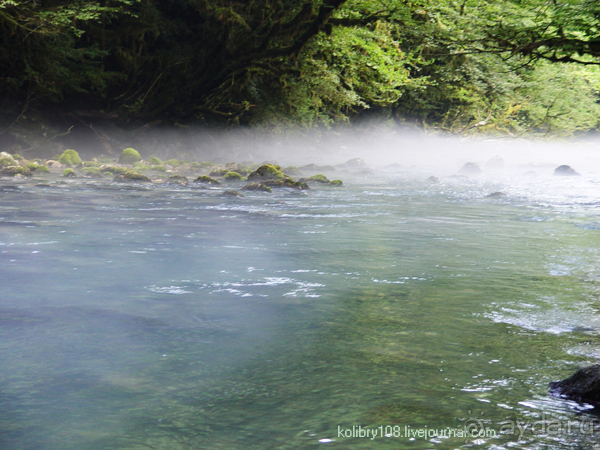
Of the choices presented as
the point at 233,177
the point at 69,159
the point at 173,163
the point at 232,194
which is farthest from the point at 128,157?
the point at 232,194

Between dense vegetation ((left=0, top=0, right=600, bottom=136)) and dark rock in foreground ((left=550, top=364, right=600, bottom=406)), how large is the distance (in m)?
11.1

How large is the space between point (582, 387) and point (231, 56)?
1795 cm

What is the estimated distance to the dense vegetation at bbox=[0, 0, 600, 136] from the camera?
16.2m

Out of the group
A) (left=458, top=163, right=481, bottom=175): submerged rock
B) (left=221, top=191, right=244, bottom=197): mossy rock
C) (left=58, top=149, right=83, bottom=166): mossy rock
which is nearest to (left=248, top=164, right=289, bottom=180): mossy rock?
(left=221, top=191, right=244, bottom=197): mossy rock

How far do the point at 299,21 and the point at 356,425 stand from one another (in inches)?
632

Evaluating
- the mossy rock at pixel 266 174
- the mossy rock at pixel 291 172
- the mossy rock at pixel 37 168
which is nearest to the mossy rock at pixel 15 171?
the mossy rock at pixel 37 168

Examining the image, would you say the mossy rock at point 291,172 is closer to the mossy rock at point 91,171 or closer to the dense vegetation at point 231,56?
the dense vegetation at point 231,56

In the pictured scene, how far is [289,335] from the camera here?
3.82m

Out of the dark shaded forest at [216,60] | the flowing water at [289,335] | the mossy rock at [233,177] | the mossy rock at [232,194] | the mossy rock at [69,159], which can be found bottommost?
the flowing water at [289,335]

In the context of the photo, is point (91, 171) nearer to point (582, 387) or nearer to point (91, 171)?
point (91, 171)

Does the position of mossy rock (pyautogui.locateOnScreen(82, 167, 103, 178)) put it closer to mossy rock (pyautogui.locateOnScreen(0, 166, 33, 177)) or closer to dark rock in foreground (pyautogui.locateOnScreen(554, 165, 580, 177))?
mossy rock (pyautogui.locateOnScreen(0, 166, 33, 177))

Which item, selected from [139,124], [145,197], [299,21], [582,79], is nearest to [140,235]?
[145,197]

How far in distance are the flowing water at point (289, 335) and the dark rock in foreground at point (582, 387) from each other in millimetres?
88

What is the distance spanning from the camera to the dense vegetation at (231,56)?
1616cm
